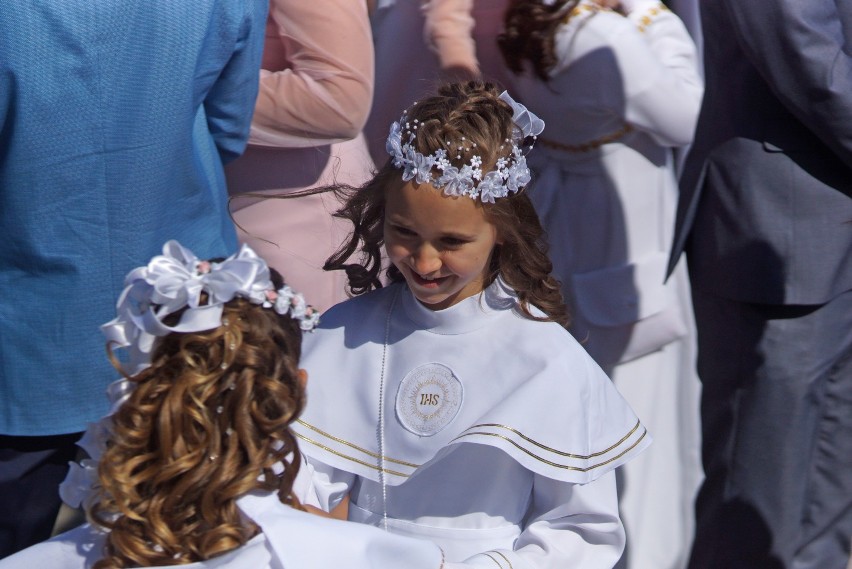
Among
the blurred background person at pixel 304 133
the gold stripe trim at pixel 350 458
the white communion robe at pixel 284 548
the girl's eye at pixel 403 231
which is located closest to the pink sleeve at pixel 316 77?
the blurred background person at pixel 304 133

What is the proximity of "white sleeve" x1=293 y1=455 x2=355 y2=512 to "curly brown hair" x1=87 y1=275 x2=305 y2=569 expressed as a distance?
1.85ft

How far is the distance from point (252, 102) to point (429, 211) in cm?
79

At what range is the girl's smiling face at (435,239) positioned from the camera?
8.52 ft

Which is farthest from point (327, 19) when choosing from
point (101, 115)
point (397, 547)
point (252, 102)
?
point (397, 547)

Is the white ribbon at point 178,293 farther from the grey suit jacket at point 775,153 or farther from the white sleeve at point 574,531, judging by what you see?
the grey suit jacket at point 775,153

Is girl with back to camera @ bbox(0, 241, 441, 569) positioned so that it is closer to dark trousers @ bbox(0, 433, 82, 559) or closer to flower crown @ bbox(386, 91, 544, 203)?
flower crown @ bbox(386, 91, 544, 203)

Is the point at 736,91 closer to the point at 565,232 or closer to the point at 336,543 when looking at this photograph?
the point at 565,232

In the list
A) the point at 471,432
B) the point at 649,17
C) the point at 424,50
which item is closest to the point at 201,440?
the point at 471,432

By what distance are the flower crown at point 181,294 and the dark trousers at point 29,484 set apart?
3.00 feet

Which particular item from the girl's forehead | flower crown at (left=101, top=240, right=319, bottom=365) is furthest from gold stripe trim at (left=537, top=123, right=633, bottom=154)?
flower crown at (left=101, top=240, right=319, bottom=365)

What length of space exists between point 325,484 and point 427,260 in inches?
21.1

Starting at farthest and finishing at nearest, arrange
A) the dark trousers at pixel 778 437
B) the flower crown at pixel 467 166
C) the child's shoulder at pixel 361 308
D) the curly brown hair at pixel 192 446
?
1. the dark trousers at pixel 778 437
2. the child's shoulder at pixel 361 308
3. the flower crown at pixel 467 166
4. the curly brown hair at pixel 192 446

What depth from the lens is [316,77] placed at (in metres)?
3.51

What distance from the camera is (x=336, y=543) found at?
6.89ft
